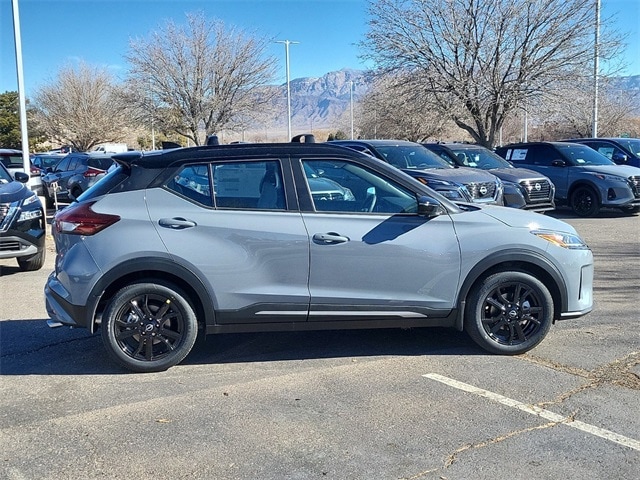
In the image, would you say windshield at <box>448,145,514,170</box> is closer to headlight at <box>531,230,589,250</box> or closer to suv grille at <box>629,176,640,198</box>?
suv grille at <box>629,176,640,198</box>

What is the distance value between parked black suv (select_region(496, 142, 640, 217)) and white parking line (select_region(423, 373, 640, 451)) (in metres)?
11.0

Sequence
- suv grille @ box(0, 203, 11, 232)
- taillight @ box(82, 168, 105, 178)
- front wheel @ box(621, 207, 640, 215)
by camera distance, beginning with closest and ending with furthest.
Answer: suv grille @ box(0, 203, 11, 232) < front wheel @ box(621, 207, 640, 215) < taillight @ box(82, 168, 105, 178)

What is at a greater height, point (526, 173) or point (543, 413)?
point (526, 173)

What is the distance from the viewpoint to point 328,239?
487 cm

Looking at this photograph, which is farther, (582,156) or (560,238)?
(582,156)

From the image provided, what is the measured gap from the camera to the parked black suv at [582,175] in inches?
551

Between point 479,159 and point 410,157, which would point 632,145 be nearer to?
point 479,159

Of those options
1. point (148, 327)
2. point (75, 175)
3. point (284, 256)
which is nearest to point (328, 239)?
point (284, 256)

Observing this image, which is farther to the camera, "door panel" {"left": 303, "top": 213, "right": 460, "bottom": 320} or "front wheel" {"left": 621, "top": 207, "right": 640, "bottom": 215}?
"front wheel" {"left": 621, "top": 207, "right": 640, "bottom": 215}

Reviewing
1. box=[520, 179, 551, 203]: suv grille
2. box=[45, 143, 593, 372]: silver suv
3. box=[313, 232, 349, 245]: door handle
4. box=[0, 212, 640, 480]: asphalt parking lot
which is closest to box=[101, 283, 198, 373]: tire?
box=[45, 143, 593, 372]: silver suv

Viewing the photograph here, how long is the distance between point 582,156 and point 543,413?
1252 centimetres

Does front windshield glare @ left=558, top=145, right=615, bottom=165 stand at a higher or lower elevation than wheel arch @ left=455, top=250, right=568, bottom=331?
higher

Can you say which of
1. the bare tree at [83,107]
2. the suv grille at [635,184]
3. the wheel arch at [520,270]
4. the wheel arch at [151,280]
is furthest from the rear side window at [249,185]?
the bare tree at [83,107]

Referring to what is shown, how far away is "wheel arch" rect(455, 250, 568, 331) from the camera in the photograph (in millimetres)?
5016
